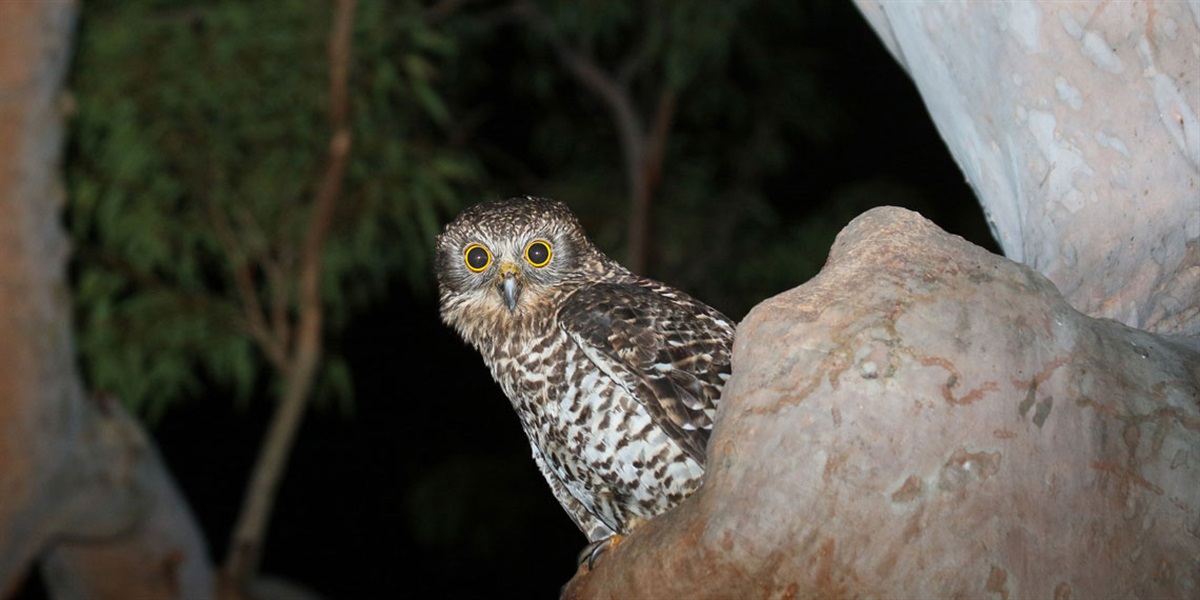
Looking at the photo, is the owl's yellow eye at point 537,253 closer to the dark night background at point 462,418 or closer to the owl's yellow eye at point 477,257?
the owl's yellow eye at point 477,257

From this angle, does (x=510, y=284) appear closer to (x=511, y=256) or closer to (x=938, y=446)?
(x=511, y=256)

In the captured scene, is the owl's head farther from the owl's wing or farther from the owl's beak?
the owl's wing

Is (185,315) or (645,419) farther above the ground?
(185,315)

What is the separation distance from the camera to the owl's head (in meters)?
2.52

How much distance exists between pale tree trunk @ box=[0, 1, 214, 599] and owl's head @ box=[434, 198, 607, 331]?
80.9 inches

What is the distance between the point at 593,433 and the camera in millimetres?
2289

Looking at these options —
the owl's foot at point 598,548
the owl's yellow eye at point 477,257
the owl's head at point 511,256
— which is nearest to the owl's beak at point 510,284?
the owl's head at point 511,256

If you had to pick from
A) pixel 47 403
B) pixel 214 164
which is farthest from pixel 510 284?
pixel 214 164

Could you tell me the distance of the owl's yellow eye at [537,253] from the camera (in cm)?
256

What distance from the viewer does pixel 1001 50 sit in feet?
7.64

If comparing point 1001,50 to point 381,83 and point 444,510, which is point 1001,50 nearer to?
point 381,83

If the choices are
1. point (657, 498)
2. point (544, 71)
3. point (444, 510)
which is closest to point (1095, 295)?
point (657, 498)

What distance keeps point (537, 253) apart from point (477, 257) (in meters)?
0.14

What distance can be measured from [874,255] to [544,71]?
5935 millimetres
